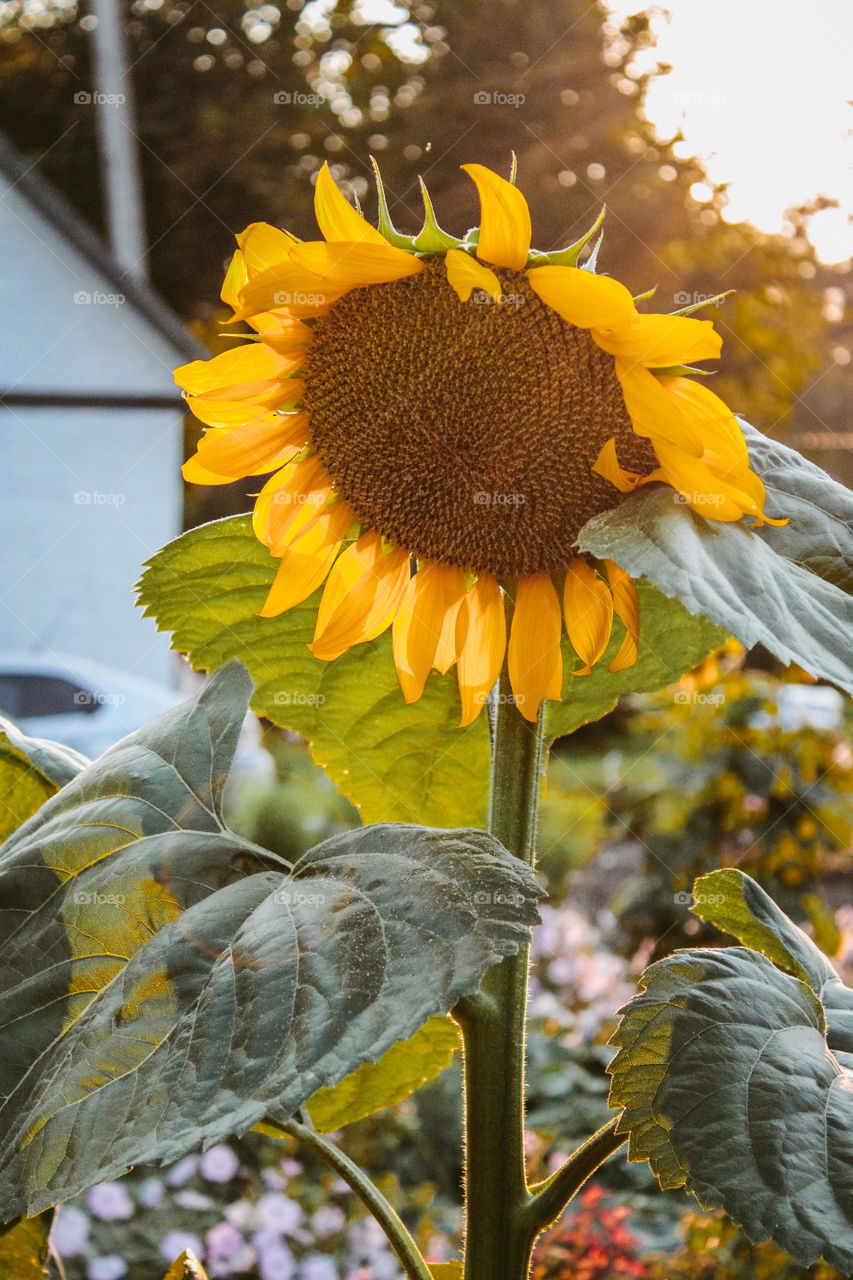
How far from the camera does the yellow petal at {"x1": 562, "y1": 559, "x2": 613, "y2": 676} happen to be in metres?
0.42

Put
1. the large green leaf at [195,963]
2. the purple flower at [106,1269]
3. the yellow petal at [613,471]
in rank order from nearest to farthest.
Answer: the large green leaf at [195,963]
the yellow petal at [613,471]
the purple flower at [106,1269]

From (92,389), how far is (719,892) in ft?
7.62

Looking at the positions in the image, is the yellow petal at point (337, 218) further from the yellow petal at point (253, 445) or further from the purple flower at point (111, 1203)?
the purple flower at point (111, 1203)

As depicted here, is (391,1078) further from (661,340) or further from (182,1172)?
(182,1172)

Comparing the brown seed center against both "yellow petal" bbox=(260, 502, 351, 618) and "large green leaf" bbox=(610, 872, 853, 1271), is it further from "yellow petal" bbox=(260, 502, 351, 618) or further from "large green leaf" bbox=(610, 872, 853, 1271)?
"large green leaf" bbox=(610, 872, 853, 1271)

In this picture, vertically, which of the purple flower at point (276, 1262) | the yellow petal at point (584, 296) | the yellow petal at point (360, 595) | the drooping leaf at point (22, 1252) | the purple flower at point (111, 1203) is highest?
the yellow petal at point (584, 296)

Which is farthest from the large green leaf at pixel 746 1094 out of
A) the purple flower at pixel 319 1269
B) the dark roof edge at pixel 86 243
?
the dark roof edge at pixel 86 243

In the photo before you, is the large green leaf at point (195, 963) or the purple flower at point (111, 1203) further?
the purple flower at point (111, 1203)

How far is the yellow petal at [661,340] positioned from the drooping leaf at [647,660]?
0.09 metres

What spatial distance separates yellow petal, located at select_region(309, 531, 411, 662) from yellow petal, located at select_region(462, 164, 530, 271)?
0.43ft

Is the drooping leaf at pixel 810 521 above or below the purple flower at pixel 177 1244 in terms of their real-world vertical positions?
above

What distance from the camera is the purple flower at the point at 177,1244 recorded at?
3.86 feet

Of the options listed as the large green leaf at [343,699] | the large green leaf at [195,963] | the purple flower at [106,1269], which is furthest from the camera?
the purple flower at [106,1269]

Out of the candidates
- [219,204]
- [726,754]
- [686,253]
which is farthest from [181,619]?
[219,204]
